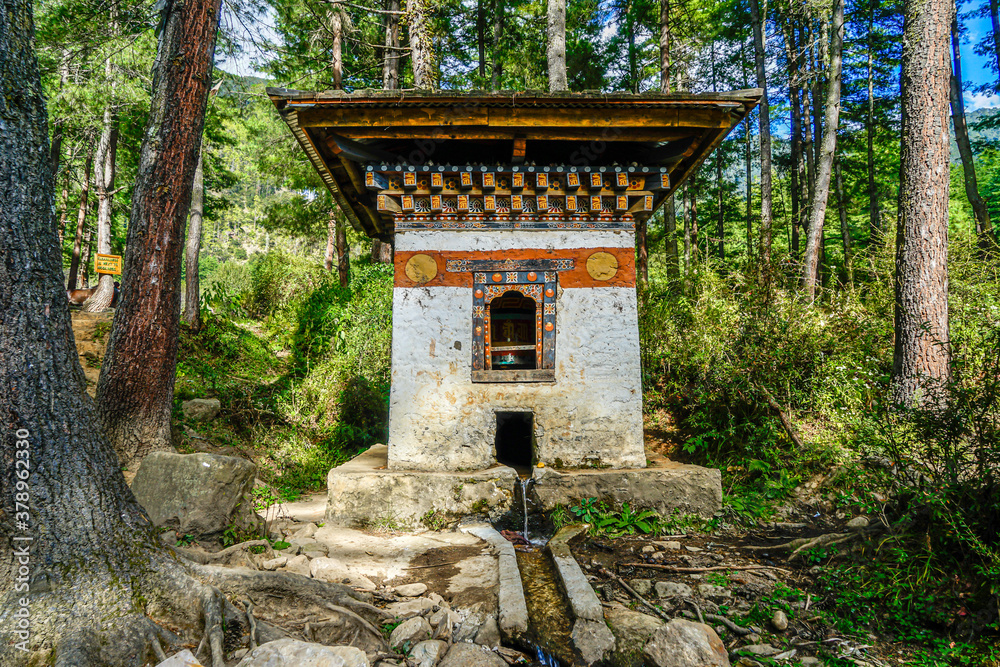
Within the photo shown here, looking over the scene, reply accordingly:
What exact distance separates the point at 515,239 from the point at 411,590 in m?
4.14

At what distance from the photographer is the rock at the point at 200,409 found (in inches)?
313

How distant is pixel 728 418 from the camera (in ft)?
25.7

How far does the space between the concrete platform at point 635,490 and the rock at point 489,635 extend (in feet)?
7.70

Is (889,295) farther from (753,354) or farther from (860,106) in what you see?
(860,106)

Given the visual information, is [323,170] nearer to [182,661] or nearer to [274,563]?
[274,563]

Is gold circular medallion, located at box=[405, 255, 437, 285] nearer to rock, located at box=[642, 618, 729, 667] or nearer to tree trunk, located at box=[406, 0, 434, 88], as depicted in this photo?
rock, located at box=[642, 618, 729, 667]

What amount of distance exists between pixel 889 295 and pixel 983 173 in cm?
2025

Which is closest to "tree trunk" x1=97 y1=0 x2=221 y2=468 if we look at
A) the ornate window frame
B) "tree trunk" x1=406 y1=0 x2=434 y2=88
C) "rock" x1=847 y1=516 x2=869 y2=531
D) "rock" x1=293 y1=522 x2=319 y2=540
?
"rock" x1=293 y1=522 x2=319 y2=540

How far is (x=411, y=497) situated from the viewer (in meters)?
5.73

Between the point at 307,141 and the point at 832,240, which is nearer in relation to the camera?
the point at 307,141

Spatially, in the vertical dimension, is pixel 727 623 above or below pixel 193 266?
below

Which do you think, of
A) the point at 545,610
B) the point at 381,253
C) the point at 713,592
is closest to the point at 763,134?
the point at 381,253

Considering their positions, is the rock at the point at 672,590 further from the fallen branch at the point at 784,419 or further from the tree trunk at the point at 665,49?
the tree trunk at the point at 665,49

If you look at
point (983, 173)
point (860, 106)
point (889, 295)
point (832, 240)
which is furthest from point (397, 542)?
point (983, 173)
